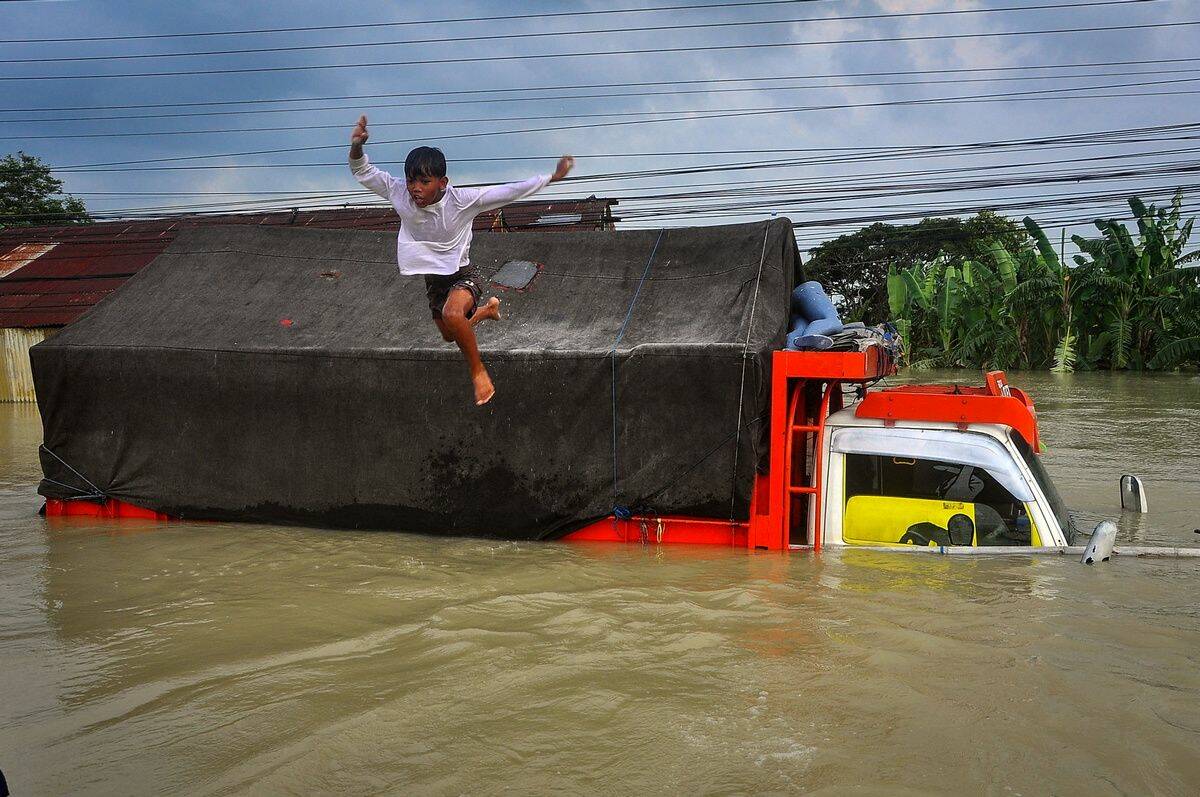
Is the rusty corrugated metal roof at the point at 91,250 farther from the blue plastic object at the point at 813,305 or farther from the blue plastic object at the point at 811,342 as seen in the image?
the blue plastic object at the point at 811,342

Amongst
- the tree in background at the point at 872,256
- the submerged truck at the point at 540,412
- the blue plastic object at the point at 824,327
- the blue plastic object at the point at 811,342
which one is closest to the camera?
the submerged truck at the point at 540,412

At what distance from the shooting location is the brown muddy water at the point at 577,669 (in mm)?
3520

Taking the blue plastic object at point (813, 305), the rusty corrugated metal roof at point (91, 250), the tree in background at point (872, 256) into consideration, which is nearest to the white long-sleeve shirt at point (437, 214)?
the blue plastic object at point (813, 305)

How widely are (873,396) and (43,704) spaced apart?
502 centimetres

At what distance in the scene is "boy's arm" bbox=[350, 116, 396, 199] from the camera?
17.8ft

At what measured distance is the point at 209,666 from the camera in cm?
468

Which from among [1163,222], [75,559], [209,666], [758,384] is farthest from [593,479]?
[1163,222]

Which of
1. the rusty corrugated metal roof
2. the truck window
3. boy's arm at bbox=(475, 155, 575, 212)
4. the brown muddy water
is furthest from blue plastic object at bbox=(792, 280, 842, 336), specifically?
the rusty corrugated metal roof

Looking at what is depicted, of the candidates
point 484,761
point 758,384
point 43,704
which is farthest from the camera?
point 758,384

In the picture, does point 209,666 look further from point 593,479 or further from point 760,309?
point 760,309

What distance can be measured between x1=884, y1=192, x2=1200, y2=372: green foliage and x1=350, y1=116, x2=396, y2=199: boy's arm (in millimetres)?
24497

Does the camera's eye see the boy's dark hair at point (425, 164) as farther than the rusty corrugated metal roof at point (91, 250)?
No

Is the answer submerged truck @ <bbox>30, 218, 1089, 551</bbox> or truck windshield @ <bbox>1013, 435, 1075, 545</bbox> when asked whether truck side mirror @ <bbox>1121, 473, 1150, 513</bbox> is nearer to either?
submerged truck @ <bbox>30, 218, 1089, 551</bbox>

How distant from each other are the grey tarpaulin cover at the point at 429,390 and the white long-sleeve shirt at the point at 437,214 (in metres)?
1.30
